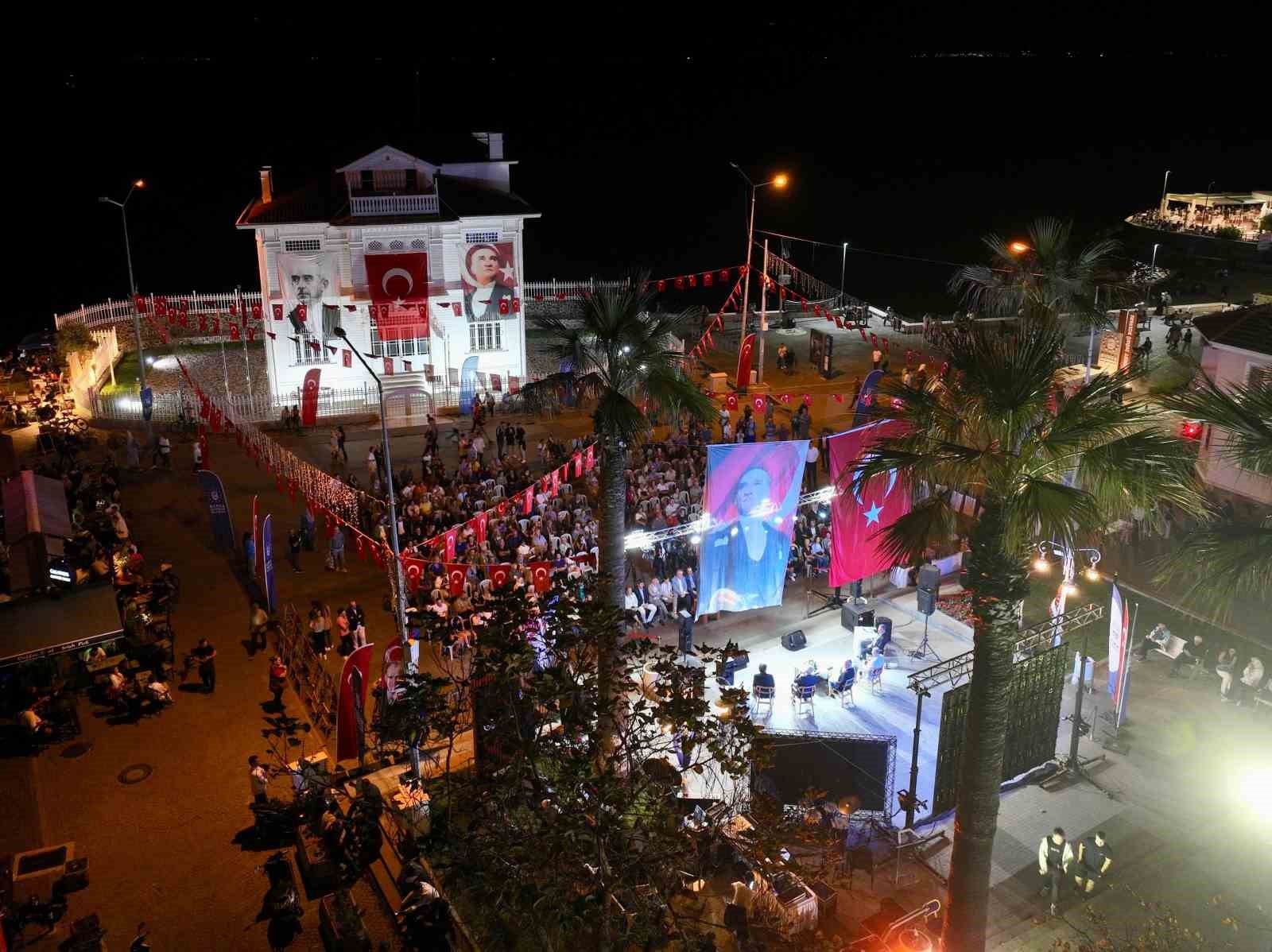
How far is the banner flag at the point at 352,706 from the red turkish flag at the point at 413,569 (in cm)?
293

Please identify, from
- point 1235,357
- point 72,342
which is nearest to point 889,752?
point 1235,357

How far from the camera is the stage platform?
837 inches

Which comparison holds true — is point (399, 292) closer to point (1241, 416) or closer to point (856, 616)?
point (856, 616)

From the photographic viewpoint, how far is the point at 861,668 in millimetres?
23078

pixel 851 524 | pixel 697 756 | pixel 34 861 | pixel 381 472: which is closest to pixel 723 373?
pixel 381 472

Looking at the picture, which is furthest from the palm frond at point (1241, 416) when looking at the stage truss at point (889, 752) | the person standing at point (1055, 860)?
the stage truss at point (889, 752)

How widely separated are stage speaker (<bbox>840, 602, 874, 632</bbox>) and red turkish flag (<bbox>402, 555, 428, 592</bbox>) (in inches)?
358

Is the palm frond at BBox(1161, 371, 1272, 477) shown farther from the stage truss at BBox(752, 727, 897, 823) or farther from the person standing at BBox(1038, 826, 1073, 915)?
the stage truss at BBox(752, 727, 897, 823)

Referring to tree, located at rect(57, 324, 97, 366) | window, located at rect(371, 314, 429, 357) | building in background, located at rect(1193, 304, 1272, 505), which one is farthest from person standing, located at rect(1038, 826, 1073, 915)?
tree, located at rect(57, 324, 97, 366)

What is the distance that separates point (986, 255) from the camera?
91062mm

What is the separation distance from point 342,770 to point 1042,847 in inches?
460

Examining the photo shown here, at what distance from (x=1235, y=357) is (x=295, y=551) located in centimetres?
2575

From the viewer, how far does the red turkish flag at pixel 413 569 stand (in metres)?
21.3

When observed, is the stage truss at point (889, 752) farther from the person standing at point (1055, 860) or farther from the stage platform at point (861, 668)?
the person standing at point (1055, 860)
